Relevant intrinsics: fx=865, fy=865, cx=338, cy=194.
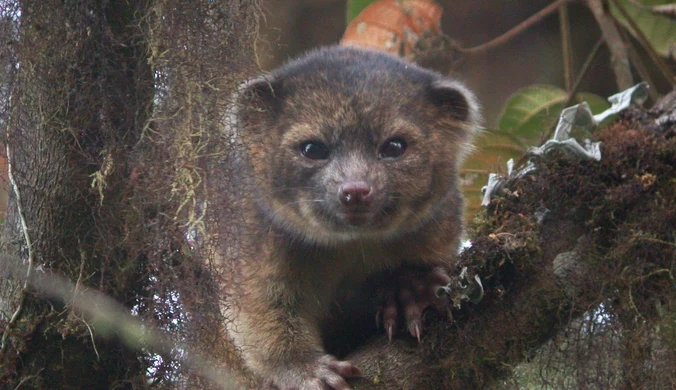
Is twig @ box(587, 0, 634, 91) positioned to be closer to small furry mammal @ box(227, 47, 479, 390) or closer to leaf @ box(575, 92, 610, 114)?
leaf @ box(575, 92, 610, 114)

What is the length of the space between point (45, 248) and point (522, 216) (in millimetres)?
1741

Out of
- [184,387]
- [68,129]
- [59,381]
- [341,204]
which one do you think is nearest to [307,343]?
[341,204]

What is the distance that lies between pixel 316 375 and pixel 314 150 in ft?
3.28

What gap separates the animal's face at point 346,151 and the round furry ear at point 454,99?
82 millimetres

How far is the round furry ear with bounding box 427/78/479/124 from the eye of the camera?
13.6 feet

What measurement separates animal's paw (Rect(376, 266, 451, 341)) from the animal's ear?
95 cm

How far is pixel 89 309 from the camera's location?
2.90m

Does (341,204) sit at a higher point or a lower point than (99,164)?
higher

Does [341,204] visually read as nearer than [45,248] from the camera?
No

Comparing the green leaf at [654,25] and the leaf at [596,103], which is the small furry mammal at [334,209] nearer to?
the leaf at [596,103]

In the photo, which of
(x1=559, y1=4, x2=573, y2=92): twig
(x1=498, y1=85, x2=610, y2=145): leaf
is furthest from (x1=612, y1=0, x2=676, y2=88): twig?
(x1=559, y1=4, x2=573, y2=92): twig

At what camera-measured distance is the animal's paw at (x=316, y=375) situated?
3.36 m

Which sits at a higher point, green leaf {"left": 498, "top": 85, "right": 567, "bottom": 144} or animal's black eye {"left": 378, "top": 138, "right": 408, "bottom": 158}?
green leaf {"left": 498, "top": 85, "right": 567, "bottom": 144}

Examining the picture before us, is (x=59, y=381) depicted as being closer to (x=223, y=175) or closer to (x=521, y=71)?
(x=223, y=175)
